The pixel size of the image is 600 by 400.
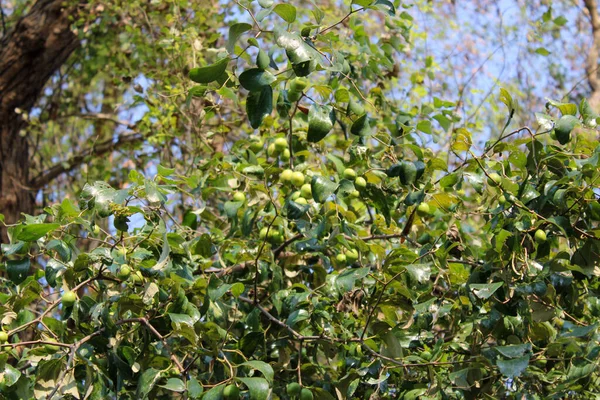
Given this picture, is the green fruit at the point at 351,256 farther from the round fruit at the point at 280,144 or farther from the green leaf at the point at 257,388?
the green leaf at the point at 257,388

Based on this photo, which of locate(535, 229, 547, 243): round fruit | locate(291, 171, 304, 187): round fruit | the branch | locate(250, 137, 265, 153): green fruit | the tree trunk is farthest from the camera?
the branch

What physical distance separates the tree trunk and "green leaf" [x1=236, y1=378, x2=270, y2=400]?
3.05 metres

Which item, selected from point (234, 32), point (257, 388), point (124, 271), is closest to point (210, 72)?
point (234, 32)

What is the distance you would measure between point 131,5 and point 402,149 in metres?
2.64

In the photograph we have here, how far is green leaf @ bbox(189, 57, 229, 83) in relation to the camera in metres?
1.50

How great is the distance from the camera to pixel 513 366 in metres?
1.53

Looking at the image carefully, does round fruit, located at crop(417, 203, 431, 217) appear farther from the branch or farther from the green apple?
the branch

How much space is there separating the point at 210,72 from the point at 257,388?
0.62m

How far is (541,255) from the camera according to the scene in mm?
1821

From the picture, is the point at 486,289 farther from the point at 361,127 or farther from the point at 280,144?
the point at 280,144

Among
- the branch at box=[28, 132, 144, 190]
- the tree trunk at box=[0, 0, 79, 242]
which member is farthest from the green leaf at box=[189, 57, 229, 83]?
the branch at box=[28, 132, 144, 190]

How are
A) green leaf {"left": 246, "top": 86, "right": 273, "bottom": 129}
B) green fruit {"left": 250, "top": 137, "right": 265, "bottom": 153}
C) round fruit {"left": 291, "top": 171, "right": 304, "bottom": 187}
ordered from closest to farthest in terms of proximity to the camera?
green leaf {"left": 246, "top": 86, "right": 273, "bottom": 129}
round fruit {"left": 291, "top": 171, "right": 304, "bottom": 187}
green fruit {"left": 250, "top": 137, "right": 265, "bottom": 153}

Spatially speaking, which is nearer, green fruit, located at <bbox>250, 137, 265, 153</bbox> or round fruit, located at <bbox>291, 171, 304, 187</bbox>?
round fruit, located at <bbox>291, 171, 304, 187</bbox>

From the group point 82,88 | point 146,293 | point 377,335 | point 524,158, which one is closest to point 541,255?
point 524,158
